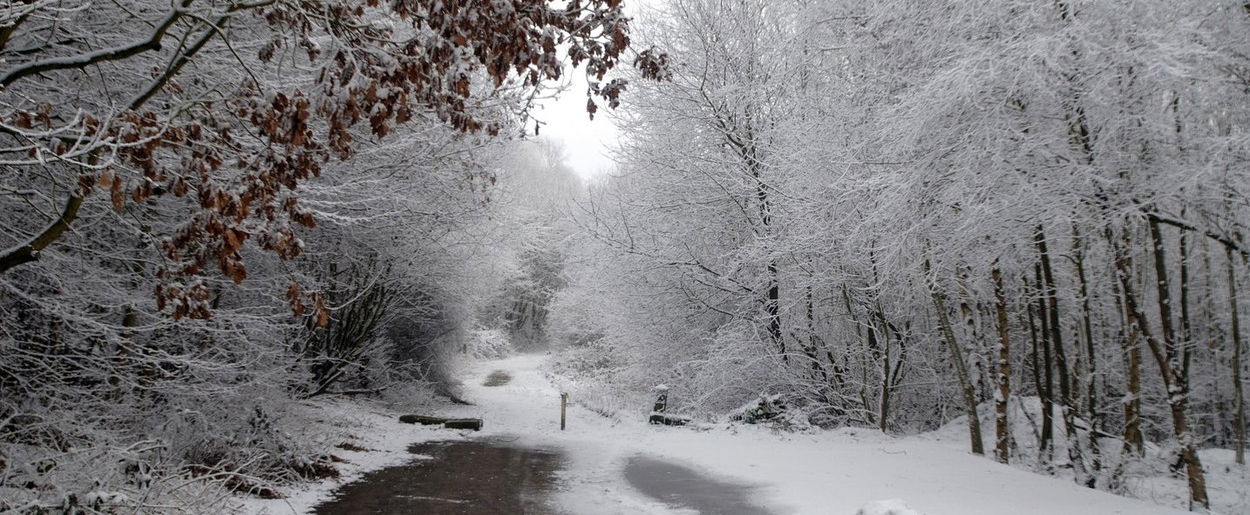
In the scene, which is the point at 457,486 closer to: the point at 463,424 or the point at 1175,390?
the point at 463,424

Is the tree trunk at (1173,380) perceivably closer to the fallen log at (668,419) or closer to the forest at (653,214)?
the forest at (653,214)

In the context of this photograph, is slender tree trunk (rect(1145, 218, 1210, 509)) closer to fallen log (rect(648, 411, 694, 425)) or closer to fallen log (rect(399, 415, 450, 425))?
fallen log (rect(648, 411, 694, 425))

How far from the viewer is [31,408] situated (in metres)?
6.80

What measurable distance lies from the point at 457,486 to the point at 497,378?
79.7ft

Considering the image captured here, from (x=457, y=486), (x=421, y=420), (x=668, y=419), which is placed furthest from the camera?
(x=421, y=420)

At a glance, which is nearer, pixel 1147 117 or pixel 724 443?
pixel 1147 117

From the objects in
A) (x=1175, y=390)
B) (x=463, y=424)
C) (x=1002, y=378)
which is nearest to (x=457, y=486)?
(x=463, y=424)

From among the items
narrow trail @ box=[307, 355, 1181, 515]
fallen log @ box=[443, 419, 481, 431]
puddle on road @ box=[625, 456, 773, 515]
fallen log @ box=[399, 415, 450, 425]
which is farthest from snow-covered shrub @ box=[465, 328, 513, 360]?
puddle on road @ box=[625, 456, 773, 515]

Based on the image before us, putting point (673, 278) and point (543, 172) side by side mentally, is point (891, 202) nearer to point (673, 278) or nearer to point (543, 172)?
point (673, 278)

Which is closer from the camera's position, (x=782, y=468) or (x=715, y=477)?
(x=715, y=477)

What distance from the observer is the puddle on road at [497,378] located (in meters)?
32.0

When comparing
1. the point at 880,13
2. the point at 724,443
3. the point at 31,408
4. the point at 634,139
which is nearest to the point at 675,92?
the point at 634,139

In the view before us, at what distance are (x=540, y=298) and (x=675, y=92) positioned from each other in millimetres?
37242

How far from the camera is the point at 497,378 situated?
34375 millimetres
